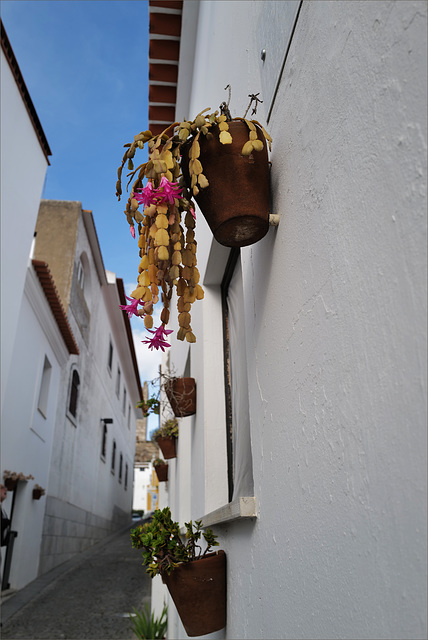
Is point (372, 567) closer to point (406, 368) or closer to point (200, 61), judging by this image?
point (406, 368)

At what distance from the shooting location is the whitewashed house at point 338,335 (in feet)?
2.35

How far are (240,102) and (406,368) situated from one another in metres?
1.81

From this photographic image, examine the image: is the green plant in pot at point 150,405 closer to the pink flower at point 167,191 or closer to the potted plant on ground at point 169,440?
the potted plant on ground at point 169,440

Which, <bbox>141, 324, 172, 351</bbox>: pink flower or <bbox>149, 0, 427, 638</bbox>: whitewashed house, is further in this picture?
<bbox>141, 324, 172, 351</bbox>: pink flower

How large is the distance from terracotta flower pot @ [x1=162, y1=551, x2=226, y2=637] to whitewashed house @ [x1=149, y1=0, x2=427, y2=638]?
0.52 feet

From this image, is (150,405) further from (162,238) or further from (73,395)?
(73,395)

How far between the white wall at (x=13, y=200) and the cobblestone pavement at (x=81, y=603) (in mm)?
2886

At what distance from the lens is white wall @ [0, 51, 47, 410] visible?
6.80 m

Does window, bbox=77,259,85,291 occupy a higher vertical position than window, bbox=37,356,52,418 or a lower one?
higher

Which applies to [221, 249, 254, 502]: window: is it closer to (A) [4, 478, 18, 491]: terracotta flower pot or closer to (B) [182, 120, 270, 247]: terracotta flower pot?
(B) [182, 120, 270, 247]: terracotta flower pot

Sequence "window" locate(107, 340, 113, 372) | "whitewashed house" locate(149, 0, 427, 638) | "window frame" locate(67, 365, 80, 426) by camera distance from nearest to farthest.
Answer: "whitewashed house" locate(149, 0, 427, 638) < "window frame" locate(67, 365, 80, 426) < "window" locate(107, 340, 113, 372)

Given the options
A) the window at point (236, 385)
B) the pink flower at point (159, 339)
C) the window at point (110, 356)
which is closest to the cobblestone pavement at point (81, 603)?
the window at point (236, 385)

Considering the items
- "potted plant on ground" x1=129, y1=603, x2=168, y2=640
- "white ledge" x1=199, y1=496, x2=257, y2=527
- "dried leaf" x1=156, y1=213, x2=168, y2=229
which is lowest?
"potted plant on ground" x1=129, y1=603, x2=168, y2=640

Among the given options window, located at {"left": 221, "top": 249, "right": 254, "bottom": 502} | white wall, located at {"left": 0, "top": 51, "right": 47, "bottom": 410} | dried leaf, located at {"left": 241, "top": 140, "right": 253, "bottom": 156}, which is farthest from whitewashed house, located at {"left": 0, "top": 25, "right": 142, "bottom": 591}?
dried leaf, located at {"left": 241, "top": 140, "right": 253, "bottom": 156}
